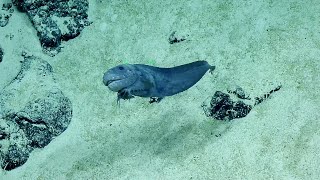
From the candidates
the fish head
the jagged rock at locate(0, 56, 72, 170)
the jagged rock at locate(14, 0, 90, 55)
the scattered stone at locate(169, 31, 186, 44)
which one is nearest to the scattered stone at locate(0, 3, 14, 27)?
the jagged rock at locate(14, 0, 90, 55)

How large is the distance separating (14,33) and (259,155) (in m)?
4.30

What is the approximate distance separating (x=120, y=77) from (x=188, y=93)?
107 centimetres

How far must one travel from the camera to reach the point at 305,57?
4.60 meters

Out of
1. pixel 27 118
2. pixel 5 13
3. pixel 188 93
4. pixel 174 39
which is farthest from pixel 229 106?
pixel 5 13

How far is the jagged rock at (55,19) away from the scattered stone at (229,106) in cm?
257

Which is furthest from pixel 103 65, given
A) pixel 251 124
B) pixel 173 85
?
pixel 251 124

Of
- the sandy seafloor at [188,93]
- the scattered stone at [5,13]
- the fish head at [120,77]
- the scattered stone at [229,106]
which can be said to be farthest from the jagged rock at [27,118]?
the scattered stone at [229,106]

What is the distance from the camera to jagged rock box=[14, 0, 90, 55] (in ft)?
16.9

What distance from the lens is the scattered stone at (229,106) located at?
4.31m

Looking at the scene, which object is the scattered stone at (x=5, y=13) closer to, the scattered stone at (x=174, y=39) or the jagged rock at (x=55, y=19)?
the jagged rock at (x=55, y=19)

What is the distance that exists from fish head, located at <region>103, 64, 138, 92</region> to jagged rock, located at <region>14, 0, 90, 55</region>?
4.99ft

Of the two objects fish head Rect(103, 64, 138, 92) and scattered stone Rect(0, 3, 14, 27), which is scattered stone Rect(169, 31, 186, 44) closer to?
fish head Rect(103, 64, 138, 92)

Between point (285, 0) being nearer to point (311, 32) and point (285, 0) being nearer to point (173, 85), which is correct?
point (311, 32)

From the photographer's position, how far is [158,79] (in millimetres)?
4590
